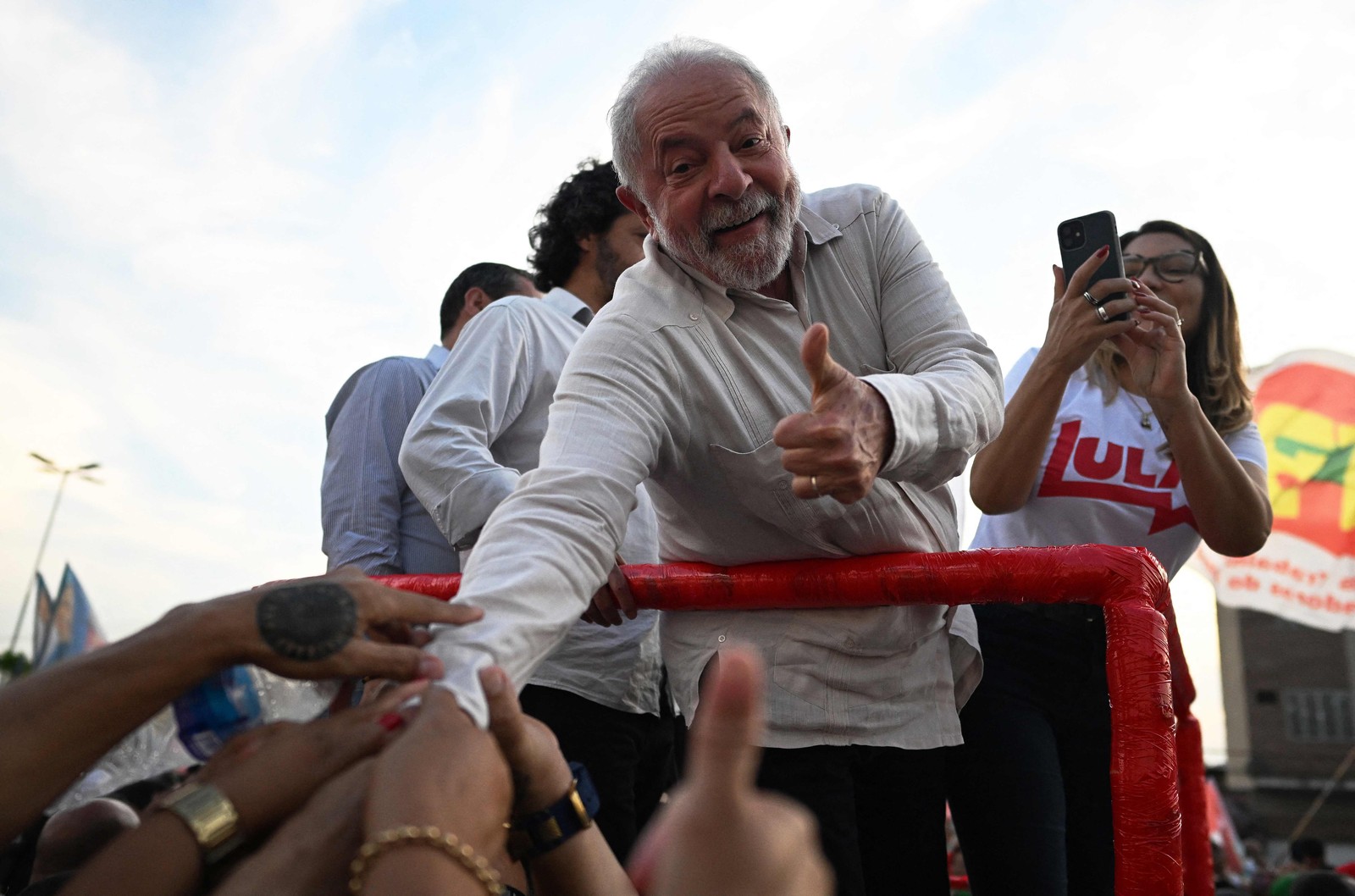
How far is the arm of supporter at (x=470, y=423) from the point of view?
2947 millimetres

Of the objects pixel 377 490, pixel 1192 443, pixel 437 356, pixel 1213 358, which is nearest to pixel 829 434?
pixel 1192 443

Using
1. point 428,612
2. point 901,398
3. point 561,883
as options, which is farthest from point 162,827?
point 901,398

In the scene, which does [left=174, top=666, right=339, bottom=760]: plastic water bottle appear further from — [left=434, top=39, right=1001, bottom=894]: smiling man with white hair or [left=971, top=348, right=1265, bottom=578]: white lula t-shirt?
[left=971, top=348, right=1265, bottom=578]: white lula t-shirt

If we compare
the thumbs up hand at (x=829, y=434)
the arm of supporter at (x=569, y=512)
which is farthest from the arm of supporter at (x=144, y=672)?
the thumbs up hand at (x=829, y=434)

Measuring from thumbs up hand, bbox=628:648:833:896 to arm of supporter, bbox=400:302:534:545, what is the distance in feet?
6.91

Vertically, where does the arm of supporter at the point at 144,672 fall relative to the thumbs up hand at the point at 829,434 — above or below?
below

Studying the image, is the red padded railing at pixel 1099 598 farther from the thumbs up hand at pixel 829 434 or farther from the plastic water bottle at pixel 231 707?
the plastic water bottle at pixel 231 707

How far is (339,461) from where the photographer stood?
11.9 ft

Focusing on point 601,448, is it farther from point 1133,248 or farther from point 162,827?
point 1133,248

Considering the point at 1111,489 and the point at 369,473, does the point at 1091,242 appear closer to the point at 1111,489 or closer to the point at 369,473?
the point at 1111,489

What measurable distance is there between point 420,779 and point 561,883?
1.38 feet

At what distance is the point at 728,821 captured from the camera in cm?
81

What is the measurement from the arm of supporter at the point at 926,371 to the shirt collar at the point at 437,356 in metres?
2.03

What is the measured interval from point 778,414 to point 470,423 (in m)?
1.12
